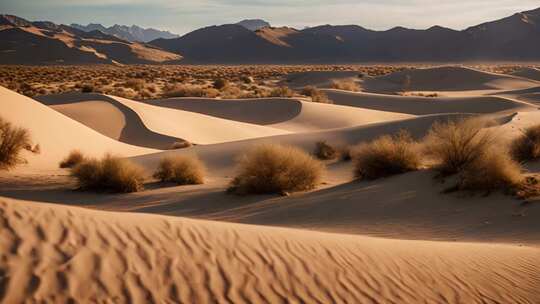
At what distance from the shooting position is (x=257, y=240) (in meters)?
6.78

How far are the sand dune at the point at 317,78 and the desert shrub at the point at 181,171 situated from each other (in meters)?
38.5

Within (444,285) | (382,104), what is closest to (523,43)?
(382,104)

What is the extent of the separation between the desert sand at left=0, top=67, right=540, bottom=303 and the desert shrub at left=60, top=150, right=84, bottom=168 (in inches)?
13.2

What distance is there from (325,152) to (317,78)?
3845 cm

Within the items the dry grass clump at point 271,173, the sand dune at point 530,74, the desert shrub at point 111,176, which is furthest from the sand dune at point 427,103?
the sand dune at point 530,74

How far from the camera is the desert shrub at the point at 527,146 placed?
1326 centimetres

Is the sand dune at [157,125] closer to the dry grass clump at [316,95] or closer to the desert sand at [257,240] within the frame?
the desert sand at [257,240]

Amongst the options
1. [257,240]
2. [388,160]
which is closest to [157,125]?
[388,160]

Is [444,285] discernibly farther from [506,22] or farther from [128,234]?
[506,22]

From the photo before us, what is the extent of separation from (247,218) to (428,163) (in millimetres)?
5343

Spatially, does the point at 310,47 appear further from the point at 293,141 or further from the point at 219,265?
the point at 219,265

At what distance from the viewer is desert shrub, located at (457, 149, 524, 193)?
10.5 metres

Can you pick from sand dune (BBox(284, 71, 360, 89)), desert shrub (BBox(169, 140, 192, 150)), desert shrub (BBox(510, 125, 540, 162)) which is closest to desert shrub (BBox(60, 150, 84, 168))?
desert shrub (BBox(169, 140, 192, 150))

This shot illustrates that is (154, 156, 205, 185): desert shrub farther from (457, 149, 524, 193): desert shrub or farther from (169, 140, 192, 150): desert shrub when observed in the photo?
(169, 140, 192, 150): desert shrub
